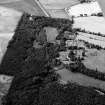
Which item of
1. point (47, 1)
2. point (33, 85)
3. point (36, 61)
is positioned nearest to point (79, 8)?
point (47, 1)

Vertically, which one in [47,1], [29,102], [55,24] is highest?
[47,1]

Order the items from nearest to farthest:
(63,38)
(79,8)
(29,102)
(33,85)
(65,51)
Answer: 1. (29,102)
2. (33,85)
3. (65,51)
4. (63,38)
5. (79,8)

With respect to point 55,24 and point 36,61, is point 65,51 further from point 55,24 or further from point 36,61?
point 55,24

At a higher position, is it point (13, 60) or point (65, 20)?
point (65, 20)

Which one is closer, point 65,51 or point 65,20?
point 65,51

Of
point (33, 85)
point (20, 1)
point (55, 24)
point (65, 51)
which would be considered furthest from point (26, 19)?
point (33, 85)

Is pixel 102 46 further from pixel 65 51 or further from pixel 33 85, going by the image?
pixel 33 85

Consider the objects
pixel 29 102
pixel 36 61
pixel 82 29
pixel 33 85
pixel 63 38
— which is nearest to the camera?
pixel 29 102
